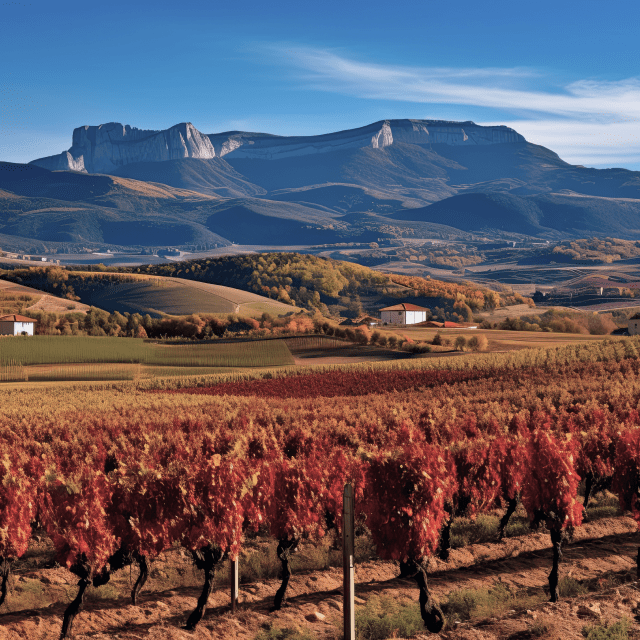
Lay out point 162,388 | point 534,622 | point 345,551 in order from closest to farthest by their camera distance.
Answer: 1. point 345,551
2. point 534,622
3. point 162,388

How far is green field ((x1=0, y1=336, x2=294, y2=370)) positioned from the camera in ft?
311

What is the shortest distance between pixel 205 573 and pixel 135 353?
81798 mm

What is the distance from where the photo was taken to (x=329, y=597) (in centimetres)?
2178

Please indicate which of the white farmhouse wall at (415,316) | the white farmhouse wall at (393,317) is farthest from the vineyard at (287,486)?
the white farmhouse wall at (415,316)

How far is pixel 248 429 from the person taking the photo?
112 ft

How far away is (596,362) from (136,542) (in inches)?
2327

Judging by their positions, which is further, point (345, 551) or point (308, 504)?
point (308, 504)

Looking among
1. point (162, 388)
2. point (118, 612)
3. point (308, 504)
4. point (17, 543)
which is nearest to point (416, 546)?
point (308, 504)

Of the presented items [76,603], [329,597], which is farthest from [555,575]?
[76,603]

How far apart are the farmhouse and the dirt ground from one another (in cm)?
10670

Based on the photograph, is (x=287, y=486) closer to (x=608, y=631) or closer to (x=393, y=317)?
(x=608, y=631)

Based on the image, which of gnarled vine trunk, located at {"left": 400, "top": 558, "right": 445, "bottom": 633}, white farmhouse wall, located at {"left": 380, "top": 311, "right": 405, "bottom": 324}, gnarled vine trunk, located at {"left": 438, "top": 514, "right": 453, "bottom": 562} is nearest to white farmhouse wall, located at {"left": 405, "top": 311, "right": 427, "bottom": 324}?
white farmhouse wall, located at {"left": 380, "top": 311, "right": 405, "bottom": 324}

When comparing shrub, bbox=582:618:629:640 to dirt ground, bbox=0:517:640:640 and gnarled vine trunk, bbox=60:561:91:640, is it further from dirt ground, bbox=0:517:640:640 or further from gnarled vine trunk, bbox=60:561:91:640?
gnarled vine trunk, bbox=60:561:91:640

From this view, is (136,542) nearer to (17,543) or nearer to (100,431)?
(17,543)
